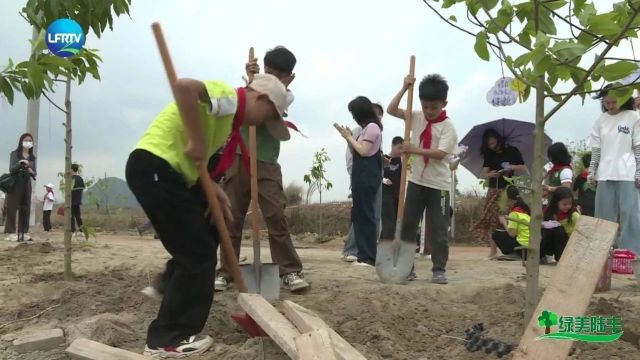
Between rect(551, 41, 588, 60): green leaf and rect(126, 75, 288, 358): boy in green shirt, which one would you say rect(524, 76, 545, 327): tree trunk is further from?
rect(126, 75, 288, 358): boy in green shirt

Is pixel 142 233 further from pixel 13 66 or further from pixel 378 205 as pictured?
pixel 13 66

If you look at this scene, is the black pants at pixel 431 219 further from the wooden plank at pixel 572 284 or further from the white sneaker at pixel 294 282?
the wooden plank at pixel 572 284

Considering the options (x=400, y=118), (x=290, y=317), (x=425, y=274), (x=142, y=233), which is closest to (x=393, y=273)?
(x=425, y=274)

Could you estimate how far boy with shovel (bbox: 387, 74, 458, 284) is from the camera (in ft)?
16.3

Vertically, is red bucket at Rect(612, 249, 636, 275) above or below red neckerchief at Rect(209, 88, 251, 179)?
below

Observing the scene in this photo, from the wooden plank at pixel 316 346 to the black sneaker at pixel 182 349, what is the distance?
775 mm

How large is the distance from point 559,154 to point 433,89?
9.30 feet

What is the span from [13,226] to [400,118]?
6.73 meters

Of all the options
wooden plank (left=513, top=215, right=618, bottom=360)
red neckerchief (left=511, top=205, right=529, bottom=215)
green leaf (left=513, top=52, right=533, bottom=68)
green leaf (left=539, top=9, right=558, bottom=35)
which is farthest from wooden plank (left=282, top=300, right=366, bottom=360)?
red neckerchief (left=511, top=205, right=529, bottom=215)

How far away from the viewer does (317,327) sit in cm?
262

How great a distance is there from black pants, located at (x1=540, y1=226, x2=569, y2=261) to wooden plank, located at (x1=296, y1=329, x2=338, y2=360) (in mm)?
4704

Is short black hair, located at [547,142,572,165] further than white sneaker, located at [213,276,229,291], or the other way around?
short black hair, located at [547,142,572,165]

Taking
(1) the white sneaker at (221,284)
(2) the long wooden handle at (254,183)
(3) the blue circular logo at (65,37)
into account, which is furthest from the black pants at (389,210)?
(3) the blue circular logo at (65,37)

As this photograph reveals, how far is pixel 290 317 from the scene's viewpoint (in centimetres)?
296
